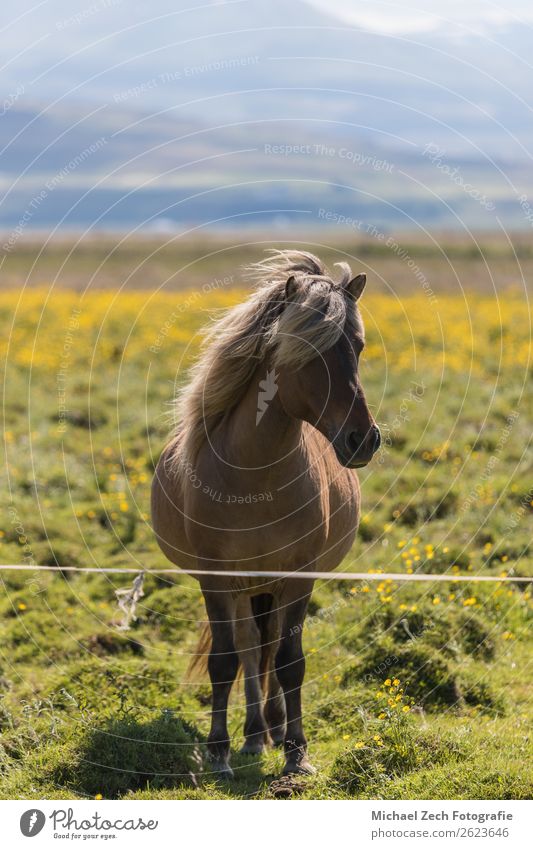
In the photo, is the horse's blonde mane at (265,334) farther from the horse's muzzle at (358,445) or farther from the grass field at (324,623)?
the grass field at (324,623)

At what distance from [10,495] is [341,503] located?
6683mm

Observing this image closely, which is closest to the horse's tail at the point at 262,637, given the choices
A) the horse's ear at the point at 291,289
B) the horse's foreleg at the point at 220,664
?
the horse's foreleg at the point at 220,664

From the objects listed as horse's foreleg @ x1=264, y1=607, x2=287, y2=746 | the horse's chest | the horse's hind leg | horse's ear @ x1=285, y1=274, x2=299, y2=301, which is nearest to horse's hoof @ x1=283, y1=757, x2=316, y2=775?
the horse's hind leg

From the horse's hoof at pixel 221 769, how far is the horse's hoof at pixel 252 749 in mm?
535

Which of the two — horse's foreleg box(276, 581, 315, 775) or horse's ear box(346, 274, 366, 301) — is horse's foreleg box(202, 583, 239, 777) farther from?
horse's ear box(346, 274, 366, 301)

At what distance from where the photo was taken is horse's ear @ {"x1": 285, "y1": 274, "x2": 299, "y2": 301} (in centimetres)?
596

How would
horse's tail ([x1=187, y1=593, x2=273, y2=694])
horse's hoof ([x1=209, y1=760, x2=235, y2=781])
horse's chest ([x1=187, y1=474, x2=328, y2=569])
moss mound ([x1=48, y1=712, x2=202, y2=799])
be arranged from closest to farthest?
moss mound ([x1=48, y1=712, x2=202, y2=799]), horse's chest ([x1=187, y1=474, x2=328, y2=569]), horse's hoof ([x1=209, y1=760, x2=235, y2=781]), horse's tail ([x1=187, y1=593, x2=273, y2=694])

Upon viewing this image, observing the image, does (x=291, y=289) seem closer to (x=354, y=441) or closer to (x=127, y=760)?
(x=354, y=441)

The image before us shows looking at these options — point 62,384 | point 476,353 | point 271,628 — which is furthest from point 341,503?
point 476,353

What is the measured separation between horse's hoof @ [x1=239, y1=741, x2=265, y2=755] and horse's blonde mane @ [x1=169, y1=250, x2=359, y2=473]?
7.11ft

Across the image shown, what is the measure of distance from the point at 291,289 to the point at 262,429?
957 millimetres

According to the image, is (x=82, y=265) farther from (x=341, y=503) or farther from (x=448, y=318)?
(x=341, y=503)

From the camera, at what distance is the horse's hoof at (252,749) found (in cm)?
734

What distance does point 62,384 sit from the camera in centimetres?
1766
